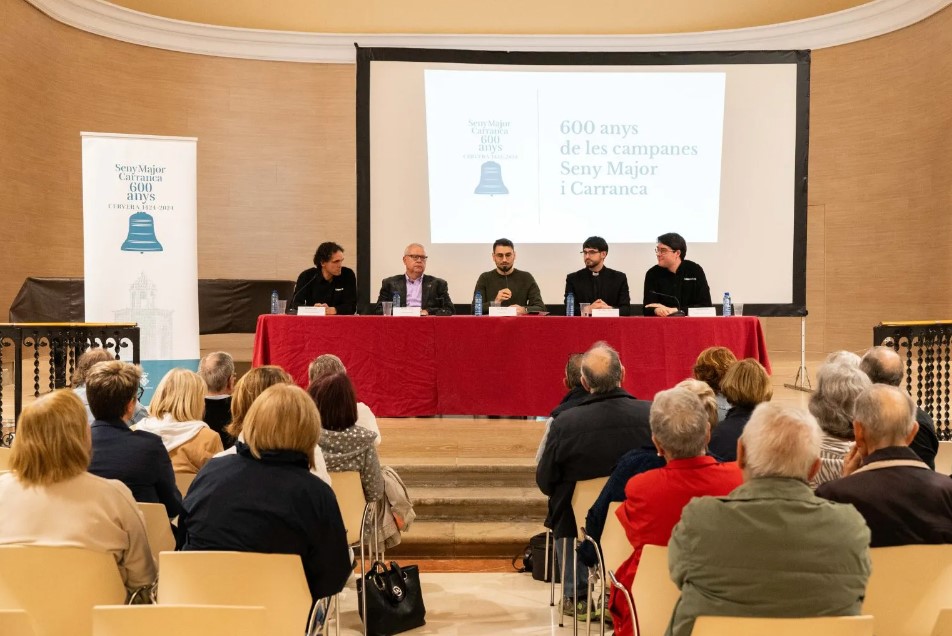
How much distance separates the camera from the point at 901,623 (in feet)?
7.06

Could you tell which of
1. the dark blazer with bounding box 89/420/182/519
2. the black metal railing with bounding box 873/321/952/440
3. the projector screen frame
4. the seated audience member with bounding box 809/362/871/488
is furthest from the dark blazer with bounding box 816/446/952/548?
the projector screen frame

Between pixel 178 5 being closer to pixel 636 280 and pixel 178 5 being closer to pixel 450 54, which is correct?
pixel 450 54

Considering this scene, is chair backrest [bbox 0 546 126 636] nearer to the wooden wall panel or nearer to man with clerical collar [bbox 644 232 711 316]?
man with clerical collar [bbox 644 232 711 316]

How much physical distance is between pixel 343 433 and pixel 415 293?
3.16 meters

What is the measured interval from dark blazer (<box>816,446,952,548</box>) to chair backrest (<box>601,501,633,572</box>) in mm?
656

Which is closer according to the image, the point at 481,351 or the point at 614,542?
the point at 614,542

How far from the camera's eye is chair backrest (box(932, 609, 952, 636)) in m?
1.79

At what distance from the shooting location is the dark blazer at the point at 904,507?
7.08ft

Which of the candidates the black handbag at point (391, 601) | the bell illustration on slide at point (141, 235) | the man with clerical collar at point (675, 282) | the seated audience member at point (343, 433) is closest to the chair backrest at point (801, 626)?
the seated audience member at point (343, 433)

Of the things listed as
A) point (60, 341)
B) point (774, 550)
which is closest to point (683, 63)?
point (60, 341)

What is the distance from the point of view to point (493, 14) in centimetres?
901

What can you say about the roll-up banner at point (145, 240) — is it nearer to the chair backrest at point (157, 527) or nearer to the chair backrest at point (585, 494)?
the chair backrest at point (157, 527)

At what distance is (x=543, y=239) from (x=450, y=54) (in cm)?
173

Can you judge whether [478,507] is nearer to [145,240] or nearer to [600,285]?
[600,285]
